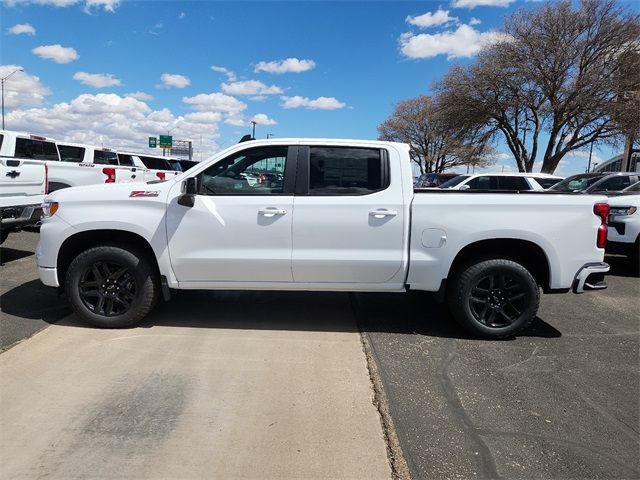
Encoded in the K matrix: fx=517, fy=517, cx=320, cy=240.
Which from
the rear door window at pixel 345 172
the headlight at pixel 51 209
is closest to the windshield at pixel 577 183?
the rear door window at pixel 345 172

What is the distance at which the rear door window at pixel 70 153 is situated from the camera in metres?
14.2

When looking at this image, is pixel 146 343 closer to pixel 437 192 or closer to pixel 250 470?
pixel 250 470

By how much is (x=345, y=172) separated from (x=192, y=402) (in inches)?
98.4

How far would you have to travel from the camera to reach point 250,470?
2.83 m

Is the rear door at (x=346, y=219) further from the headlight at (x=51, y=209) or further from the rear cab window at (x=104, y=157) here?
the rear cab window at (x=104, y=157)

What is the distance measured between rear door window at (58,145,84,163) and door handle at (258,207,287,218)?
11.4m

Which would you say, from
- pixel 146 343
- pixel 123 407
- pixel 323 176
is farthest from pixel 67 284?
pixel 323 176

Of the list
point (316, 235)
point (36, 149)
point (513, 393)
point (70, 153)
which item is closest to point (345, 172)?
point (316, 235)

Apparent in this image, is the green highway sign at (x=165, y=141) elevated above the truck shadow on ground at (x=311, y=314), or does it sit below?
above

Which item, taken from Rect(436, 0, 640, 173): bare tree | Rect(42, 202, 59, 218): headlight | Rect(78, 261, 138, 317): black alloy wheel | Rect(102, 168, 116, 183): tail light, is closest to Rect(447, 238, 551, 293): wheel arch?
Rect(78, 261, 138, 317): black alloy wheel

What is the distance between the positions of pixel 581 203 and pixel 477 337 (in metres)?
1.59

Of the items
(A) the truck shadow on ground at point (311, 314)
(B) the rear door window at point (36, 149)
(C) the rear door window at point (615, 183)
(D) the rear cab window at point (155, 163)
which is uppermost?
(D) the rear cab window at point (155, 163)

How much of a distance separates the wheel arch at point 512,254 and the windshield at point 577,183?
8957 mm

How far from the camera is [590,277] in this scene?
491 centimetres
